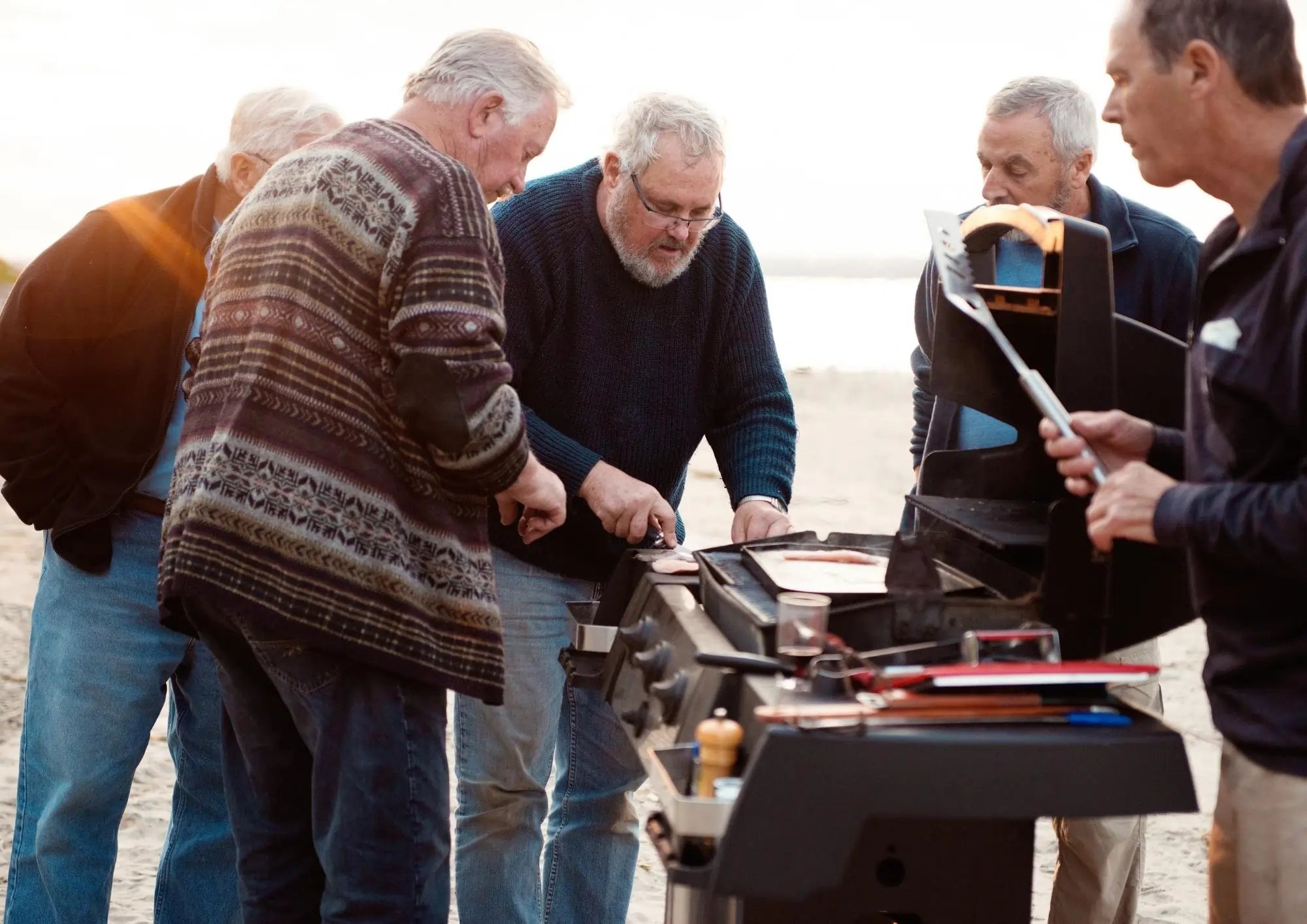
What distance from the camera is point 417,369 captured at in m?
1.95

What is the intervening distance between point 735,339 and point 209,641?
135 cm

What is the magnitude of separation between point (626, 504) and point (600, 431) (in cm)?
28

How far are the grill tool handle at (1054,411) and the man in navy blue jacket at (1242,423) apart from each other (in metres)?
0.02

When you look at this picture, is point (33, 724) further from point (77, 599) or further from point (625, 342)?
point (625, 342)

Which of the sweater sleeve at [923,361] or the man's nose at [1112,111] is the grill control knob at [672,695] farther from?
the sweater sleeve at [923,361]

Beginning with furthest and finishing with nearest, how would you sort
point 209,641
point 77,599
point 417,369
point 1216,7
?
point 77,599, point 209,641, point 417,369, point 1216,7

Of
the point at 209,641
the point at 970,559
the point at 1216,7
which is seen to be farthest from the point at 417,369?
the point at 1216,7

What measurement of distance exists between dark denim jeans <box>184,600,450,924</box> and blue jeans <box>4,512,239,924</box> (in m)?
0.59

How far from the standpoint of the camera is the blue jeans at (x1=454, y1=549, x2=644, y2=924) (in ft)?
9.17

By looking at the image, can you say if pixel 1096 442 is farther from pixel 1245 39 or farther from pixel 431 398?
pixel 431 398

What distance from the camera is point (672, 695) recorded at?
183 centimetres

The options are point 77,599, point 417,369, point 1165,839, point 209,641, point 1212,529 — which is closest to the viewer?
point 1212,529

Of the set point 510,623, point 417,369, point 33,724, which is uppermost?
point 417,369

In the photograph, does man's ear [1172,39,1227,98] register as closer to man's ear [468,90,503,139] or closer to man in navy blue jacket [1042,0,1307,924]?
man in navy blue jacket [1042,0,1307,924]
